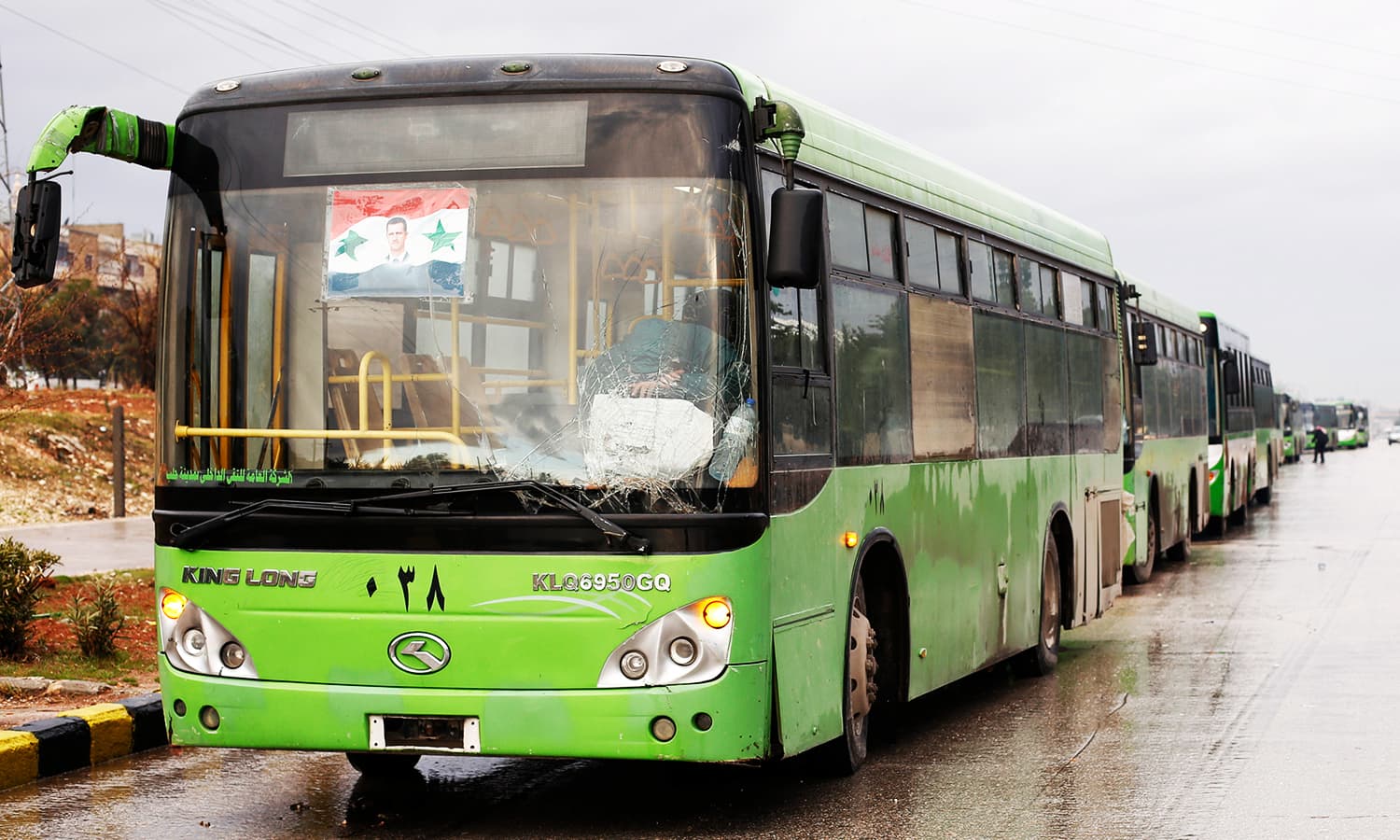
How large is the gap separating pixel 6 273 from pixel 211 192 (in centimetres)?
1153

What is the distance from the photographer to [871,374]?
8562mm

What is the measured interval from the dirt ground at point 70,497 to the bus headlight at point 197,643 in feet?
8.52

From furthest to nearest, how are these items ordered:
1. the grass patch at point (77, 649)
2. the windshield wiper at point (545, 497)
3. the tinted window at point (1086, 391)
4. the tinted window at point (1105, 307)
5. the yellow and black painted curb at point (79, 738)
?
the tinted window at point (1105, 307)
the tinted window at point (1086, 391)
the grass patch at point (77, 649)
the yellow and black painted curb at point (79, 738)
the windshield wiper at point (545, 497)

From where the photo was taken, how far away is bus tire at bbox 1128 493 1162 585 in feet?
65.9

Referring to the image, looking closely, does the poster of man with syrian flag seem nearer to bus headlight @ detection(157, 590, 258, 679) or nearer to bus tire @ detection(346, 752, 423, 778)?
bus headlight @ detection(157, 590, 258, 679)

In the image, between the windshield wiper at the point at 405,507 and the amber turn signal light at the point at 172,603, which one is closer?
the windshield wiper at the point at 405,507

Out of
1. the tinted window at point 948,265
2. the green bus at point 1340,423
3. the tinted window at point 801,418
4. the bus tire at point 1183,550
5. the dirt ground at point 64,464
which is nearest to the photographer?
the tinted window at point 801,418

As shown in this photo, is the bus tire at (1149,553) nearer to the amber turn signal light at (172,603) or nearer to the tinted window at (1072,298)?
the tinted window at (1072,298)

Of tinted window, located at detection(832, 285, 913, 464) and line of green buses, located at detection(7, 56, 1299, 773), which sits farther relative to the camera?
tinted window, located at detection(832, 285, 913, 464)

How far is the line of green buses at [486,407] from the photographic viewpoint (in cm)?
673

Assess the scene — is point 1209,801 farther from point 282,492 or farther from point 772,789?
Result: point 282,492

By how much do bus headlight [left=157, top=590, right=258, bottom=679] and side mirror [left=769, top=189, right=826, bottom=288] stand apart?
8.60 ft

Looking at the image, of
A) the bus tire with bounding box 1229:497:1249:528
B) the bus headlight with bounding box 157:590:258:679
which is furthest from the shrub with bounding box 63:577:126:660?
the bus tire with bounding box 1229:497:1249:528

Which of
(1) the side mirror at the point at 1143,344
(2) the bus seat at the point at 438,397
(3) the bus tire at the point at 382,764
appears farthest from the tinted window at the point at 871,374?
(1) the side mirror at the point at 1143,344
